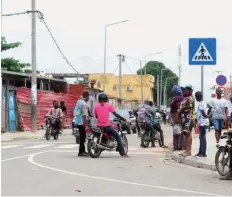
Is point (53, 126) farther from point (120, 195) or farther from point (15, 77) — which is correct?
point (120, 195)

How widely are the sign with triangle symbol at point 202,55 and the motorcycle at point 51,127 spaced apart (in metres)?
9.59

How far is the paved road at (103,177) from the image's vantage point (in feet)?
27.8

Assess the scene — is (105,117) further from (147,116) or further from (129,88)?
(129,88)

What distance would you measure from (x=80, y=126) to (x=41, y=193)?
659cm

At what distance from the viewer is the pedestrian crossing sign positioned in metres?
14.8

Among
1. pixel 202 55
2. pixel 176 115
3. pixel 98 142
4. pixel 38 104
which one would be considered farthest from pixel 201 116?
pixel 38 104

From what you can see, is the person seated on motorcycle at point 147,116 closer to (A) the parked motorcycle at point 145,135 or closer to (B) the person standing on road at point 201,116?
(A) the parked motorcycle at point 145,135

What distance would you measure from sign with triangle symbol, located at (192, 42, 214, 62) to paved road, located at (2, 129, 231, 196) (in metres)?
3.08

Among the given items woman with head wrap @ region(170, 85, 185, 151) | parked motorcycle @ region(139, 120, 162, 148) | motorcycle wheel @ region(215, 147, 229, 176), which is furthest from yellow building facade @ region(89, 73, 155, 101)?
motorcycle wheel @ region(215, 147, 229, 176)

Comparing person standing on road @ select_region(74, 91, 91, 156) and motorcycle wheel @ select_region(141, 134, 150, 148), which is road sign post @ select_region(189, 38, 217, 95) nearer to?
person standing on road @ select_region(74, 91, 91, 156)

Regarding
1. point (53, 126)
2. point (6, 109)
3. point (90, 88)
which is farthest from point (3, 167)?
point (90, 88)

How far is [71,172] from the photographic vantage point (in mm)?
10727

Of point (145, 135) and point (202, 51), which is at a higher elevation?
point (202, 51)

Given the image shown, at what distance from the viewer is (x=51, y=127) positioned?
2298cm
